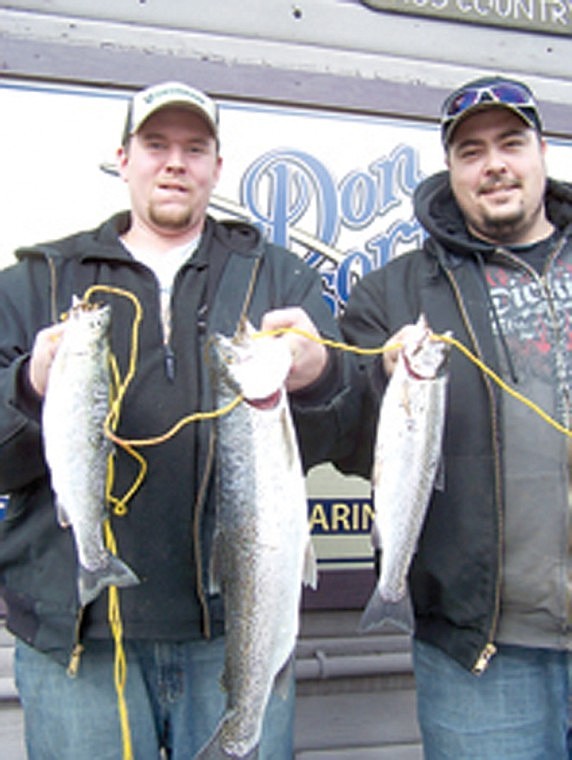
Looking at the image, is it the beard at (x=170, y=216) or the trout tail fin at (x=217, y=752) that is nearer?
the trout tail fin at (x=217, y=752)

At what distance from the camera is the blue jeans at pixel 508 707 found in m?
2.22

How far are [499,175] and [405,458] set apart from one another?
1.18m

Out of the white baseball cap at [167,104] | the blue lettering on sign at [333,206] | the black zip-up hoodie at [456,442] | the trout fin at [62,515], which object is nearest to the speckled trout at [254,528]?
the trout fin at [62,515]

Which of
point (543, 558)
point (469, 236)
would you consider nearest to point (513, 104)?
point (469, 236)

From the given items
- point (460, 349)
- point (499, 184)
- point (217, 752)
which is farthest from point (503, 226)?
point (217, 752)

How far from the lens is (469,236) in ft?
8.61

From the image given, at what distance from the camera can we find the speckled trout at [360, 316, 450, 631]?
1.92 meters

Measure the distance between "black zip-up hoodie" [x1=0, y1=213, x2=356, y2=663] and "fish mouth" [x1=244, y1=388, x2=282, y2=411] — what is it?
27 centimetres

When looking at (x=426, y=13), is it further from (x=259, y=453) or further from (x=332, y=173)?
(x=259, y=453)

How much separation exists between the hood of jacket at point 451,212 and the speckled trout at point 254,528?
101 cm

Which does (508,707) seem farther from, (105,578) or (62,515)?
(62,515)

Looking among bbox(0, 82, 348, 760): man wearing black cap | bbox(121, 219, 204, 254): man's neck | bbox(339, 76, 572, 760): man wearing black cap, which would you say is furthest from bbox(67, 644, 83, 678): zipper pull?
bbox(121, 219, 204, 254): man's neck

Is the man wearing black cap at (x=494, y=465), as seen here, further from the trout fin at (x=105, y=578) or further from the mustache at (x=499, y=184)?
the trout fin at (x=105, y=578)

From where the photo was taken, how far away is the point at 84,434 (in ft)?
5.86
